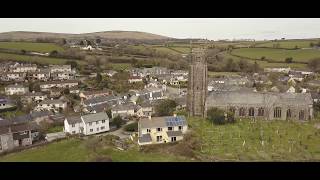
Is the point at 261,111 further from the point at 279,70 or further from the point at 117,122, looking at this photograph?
the point at 279,70

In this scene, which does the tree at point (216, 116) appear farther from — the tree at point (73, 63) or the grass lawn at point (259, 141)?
the tree at point (73, 63)

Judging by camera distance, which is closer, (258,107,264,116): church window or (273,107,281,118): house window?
(273,107,281,118): house window

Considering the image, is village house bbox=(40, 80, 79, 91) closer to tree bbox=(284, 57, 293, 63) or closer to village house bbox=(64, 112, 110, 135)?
village house bbox=(64, 112, 110, 135)

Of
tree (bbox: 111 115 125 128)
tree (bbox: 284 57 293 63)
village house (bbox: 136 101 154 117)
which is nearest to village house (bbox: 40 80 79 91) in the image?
village house (bbox: 136 101 154 117)

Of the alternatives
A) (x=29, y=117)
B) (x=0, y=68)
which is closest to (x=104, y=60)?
(x=0, y=68)

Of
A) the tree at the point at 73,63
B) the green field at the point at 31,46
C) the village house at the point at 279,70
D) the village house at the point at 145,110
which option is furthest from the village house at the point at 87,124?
the green field at the point at 31,46
